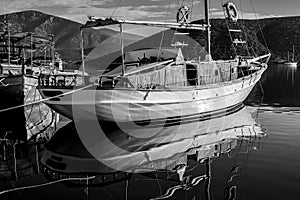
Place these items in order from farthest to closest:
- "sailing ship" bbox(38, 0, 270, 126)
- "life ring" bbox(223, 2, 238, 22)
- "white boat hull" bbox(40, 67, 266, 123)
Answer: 1. "life ring" bbox(223, 2, 238, 22)
2. "sailing ship" bbox(38, 0, 270, 126)
3. "white boat hull" bbox(40, 67, 266, 123)

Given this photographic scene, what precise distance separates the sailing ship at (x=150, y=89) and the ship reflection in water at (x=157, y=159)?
120cm

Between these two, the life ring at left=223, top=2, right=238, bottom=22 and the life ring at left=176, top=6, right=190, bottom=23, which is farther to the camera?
the life ring at left=223, top=2, right=238, bottom=22

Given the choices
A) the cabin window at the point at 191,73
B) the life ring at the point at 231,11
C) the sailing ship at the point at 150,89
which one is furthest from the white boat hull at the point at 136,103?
the life ring at the point at 231,11

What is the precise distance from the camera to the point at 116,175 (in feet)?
42.9

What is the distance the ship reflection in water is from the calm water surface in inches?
1.2

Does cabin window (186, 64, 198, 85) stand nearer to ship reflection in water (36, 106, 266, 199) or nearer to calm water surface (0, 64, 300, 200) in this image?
ship reflection in water (36, 106, 266, 199)

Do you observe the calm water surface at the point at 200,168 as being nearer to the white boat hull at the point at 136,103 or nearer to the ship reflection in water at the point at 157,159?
the ship reflection in water at the point at 157,159

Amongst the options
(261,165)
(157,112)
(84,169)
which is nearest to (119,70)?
(157,112)

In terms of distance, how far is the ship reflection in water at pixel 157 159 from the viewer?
11.7 metres

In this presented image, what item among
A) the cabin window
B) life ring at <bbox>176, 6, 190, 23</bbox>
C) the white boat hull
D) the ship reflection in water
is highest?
life ring at <bbox>176, 6, 190, 23</bbox>

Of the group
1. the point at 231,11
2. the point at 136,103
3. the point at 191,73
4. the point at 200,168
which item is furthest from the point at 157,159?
the point at 231,11

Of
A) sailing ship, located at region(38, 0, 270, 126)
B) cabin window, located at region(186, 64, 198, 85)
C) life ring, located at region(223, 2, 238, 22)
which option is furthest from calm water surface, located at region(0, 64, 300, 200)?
life ring, located at region(223, 2, 238, 22)

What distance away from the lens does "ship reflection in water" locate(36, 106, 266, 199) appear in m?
11.7

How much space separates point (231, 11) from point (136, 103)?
1658 cm
